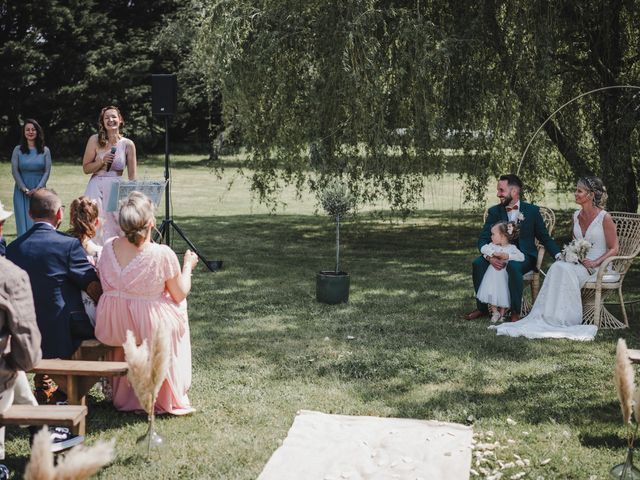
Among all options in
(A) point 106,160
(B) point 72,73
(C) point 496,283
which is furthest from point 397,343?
(B) point 72,73

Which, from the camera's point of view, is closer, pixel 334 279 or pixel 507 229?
pixel 507 229

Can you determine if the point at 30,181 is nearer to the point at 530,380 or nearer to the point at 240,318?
the point at 240,318

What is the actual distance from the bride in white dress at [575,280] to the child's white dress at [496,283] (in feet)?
0.91

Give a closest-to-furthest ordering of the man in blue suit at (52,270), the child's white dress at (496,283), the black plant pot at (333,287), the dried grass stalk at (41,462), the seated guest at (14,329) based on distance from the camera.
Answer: the dried grass stalk at (41,462) < the seated guest at (14,329) < the man in blue suit at (52,270) < the child's white dress at (496,283) < the black plant pot at (333,287)

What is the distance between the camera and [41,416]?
10.7ft

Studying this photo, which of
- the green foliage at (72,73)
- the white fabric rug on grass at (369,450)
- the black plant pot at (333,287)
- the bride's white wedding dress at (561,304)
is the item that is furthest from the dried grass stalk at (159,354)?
the green foliage at (72,73)

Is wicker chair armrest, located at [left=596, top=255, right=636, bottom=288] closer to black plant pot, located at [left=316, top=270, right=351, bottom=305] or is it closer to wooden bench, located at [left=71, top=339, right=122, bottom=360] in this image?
black plant pot, located at [left=316, top=270, right=351, bottom=305]

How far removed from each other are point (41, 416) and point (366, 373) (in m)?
2.60

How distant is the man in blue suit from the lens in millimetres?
4172

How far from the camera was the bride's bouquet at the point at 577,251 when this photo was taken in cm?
666

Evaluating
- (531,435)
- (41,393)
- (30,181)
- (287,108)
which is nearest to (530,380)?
(531,435)

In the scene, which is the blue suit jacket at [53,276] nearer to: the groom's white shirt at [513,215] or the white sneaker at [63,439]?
the white sneaker at [63,439]

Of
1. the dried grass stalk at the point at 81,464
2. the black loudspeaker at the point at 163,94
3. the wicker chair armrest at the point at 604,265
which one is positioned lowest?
the wicker chair armrest at the point at 604,265

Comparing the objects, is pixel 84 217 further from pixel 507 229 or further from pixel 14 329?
pixel 507 229
